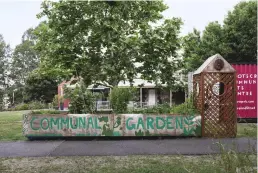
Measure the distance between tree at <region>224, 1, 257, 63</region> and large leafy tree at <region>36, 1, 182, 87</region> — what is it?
31.7ft

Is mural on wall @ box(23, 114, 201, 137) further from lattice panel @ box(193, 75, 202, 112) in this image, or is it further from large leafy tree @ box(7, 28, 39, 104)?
large leafy tree @ box(7, 28, 39, 104)

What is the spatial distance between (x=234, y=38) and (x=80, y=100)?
51.6 feet

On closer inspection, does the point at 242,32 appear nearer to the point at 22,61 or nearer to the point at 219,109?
the point at 219,109

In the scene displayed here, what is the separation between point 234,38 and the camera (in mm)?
20562

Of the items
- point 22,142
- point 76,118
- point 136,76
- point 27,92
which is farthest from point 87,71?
point 27,92

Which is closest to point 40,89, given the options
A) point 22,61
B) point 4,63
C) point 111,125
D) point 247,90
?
point 4,63

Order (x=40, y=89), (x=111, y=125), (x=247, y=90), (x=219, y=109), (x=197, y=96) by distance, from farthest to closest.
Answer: (x=40, y=89), (x=247, y=90), (x=197, y=96), (x=219, y=109), (x=111, y=125)

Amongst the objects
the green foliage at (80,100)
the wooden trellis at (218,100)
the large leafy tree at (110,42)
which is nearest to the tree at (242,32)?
the large leafy tree at (110,42)

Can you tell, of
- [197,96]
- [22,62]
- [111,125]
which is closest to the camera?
[111,125]

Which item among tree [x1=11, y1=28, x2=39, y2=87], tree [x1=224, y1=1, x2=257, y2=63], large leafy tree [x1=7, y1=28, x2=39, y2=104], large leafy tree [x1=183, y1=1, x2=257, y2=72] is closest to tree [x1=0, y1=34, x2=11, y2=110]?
large leafy tree [x1=7, y1=28, x2=39, y2=104]

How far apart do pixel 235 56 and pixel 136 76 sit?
11585mm

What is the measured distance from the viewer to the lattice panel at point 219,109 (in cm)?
809

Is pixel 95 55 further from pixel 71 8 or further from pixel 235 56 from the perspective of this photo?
pixel 235 56

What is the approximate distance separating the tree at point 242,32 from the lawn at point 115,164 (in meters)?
16.3
